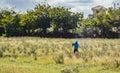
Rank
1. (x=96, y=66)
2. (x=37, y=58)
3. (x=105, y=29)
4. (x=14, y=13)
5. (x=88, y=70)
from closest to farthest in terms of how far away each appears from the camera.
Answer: (x=88, y=70)
(x=96, y=66)
(x=37, y=58)
(x=105, y=29)
(x=14, y=13)

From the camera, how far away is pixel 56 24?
76.3 meters

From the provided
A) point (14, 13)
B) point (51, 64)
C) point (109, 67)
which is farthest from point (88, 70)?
point (14, 13)

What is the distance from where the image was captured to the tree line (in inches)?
2960

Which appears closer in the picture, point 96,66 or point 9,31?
point 96,66

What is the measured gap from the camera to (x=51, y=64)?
25016mm

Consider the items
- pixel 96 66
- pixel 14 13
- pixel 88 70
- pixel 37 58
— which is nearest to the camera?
pixel 88 70

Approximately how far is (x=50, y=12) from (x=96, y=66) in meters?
55.0

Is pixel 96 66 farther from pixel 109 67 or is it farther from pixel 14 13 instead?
pixel 14 13

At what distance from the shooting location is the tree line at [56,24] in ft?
247

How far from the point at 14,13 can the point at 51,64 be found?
185ft

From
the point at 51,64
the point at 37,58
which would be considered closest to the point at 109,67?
the point at 51,64

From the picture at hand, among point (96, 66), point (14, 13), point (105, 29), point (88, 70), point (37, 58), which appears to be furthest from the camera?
point (14, 13)

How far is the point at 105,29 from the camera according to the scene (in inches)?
2921

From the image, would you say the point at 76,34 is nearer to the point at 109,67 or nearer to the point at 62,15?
the point at 62,15
